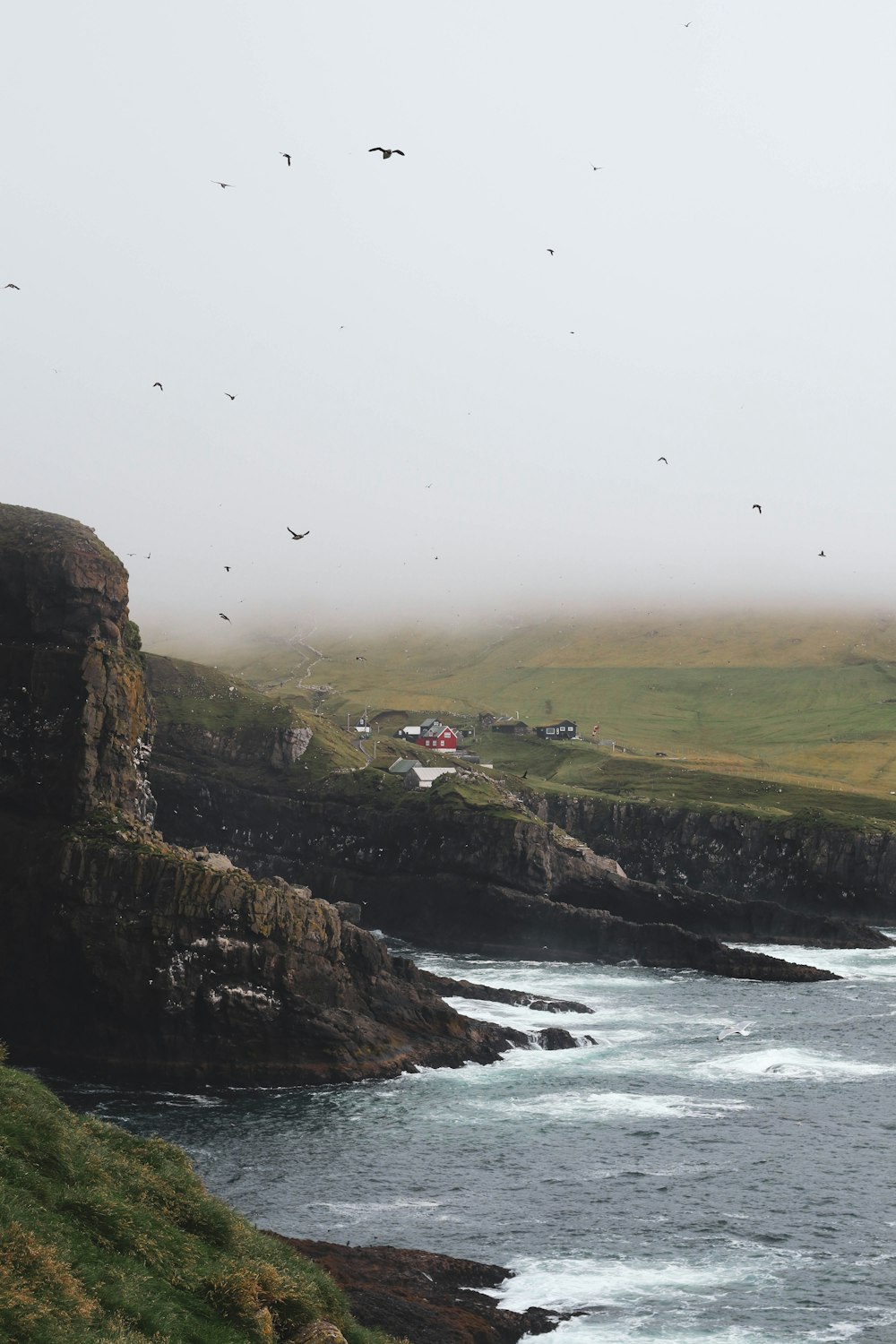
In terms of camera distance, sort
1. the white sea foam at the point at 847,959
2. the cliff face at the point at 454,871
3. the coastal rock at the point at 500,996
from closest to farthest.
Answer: the coastal rock at the point at 500,996 → the white sea foam at the point at 847,959 → the cliff face at the point at 454,871

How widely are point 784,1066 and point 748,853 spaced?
94006 millimetres

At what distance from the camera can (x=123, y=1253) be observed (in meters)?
33.0

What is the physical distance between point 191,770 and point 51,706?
243ft

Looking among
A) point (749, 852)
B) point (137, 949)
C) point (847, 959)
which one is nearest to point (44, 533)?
point (137, 949)

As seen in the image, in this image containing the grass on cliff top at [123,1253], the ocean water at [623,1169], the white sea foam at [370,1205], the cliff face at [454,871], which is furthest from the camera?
the cliff face at [454,871]

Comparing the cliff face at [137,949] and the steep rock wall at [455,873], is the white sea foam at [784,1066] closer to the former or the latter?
the cliff face at [137,949]

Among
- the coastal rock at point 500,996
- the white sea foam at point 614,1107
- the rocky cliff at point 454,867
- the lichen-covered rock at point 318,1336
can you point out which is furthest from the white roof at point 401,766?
the lichen-covered rock at point 318,1336

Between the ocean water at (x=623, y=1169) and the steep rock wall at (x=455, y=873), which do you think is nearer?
the ocean water at (x=623, y=1169)

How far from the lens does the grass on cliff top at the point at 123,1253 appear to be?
27703mm

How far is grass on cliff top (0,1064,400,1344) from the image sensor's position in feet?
90.9

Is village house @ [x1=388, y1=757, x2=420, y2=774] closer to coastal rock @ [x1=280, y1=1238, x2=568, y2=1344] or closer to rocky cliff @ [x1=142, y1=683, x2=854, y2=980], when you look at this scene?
rocky cliff @ [x1=142, y1=683, x2=854, y2=980]

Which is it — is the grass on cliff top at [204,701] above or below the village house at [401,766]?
above

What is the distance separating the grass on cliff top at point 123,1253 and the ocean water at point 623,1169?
1448cm

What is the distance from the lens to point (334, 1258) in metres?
48.4
